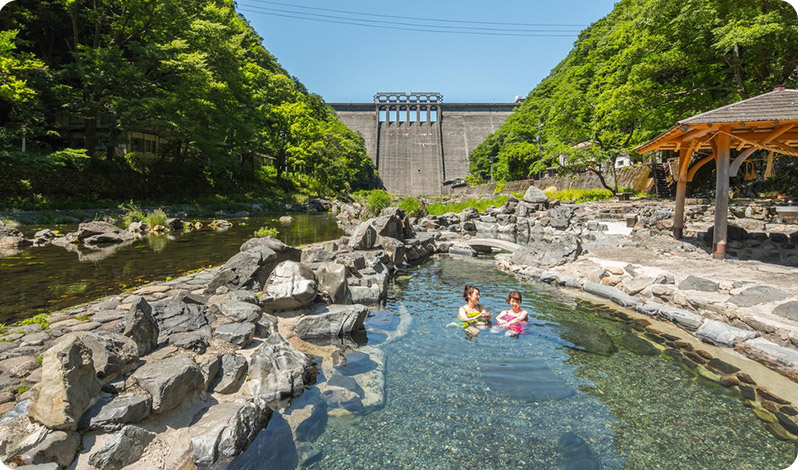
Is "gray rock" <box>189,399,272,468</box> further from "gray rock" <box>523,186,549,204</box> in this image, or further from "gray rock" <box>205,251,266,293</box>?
"gray rock" <box>523,186,549,204</box>

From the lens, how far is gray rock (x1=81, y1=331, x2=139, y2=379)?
10.1ft

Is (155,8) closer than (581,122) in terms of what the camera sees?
Yes

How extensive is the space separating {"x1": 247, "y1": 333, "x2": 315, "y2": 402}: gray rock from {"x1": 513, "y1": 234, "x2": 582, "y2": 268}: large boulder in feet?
26.4

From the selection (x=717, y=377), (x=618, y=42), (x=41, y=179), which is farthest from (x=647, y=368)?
(x=618, y=42)

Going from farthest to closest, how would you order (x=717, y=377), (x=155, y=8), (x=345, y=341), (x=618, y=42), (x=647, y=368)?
(x=618, y=42) → (x=155, y=8) → (x=345, y=341) → (x=647, y=368) → (x=717, y=377)

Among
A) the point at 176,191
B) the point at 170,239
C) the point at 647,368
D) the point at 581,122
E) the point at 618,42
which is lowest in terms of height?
the point at 647,368

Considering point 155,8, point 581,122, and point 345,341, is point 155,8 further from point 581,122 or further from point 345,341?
point 581,122

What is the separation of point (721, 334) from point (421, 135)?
83703 mm

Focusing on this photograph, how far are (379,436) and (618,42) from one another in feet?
94.4

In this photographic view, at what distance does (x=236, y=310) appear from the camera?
4.94 m

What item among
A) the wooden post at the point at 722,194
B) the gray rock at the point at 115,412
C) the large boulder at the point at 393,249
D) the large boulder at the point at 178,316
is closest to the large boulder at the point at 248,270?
the large boulder at the point at 178,316

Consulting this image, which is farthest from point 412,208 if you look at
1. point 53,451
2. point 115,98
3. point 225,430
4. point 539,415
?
point 53,451

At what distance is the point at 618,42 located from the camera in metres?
24.1

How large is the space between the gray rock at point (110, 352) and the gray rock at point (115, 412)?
29 centimetres
